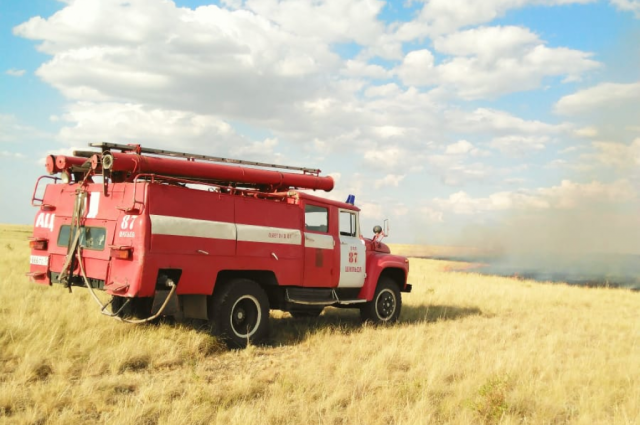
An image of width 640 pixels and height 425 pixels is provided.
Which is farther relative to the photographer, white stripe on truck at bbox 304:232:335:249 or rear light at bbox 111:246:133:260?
white stripe on truck at bbox 304:232:335:249

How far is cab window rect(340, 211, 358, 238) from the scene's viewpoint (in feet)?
35.6

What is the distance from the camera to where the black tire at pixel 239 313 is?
27.1ft

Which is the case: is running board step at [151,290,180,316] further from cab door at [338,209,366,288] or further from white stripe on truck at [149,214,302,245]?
cab door at [338,209,366,288]

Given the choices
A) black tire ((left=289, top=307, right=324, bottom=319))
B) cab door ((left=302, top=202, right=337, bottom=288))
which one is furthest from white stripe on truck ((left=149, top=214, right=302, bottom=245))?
black tire ((left=289, top=307, right=324, bottom=319))

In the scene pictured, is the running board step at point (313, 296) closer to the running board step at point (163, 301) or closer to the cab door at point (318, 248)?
the cab door at point (318, 248)

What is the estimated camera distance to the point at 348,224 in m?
11.0

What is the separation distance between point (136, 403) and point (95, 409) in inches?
15.3

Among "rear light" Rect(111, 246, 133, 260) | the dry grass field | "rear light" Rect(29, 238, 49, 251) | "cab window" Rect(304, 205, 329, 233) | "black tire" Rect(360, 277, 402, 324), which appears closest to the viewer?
the dry grass field

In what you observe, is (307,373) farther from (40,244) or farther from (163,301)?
(40,244)

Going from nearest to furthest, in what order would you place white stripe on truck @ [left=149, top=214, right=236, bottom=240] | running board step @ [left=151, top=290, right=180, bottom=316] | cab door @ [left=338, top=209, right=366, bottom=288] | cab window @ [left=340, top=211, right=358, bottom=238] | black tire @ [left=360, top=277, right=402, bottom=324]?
white stripe on truck @ [left=149, top=214, right=236, bottom=240] → running board step @ [left=151, top=290, right=180, bottom=316] → cab door @ [left=338, top=209, right=366, bottom=288] → cab window @ [left=340, top=211, right=358, bottom=238] → black tire @ [left=360, top=277, right=402, bottom=324]

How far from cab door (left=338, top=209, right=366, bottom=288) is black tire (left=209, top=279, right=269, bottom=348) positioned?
2.07 meters

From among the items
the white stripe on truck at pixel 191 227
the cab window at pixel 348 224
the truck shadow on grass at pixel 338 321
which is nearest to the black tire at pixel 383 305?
the truck shadow on grass at pixel 338 321

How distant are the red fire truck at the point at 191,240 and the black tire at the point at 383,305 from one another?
26.5 inches

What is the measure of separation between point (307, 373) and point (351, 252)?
417 centimetres
